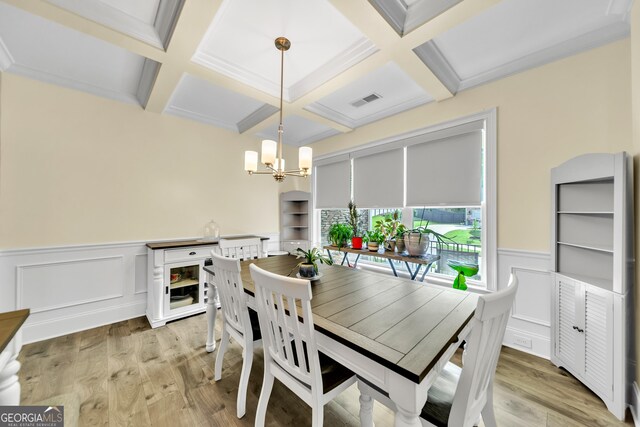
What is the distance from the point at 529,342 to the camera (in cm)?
217

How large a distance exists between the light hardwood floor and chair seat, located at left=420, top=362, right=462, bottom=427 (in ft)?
2.02

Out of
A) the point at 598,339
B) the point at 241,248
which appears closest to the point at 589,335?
the point at 598,339

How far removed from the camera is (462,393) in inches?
35.1

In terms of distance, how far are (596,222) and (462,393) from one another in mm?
2007

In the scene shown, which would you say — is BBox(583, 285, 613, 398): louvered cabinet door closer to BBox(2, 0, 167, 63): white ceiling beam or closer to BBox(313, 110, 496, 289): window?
BBox(313, 110, 496, 289): window

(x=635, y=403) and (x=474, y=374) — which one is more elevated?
(x=474, y=374)

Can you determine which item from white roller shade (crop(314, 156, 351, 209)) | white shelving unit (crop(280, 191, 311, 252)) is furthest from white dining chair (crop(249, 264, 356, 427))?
white shelving unit (crop(280, 191, 311, 252))

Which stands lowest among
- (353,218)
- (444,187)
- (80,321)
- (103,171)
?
(80,321)

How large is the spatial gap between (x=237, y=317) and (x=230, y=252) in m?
1.46

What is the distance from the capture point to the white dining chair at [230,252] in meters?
2.16

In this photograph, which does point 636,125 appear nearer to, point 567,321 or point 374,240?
point 567,321

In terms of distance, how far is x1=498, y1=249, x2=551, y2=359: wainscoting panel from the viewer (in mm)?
2105

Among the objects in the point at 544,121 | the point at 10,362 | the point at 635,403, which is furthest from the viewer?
the point at 544,121

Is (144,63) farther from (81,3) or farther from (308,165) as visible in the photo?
Result: (308,165)
